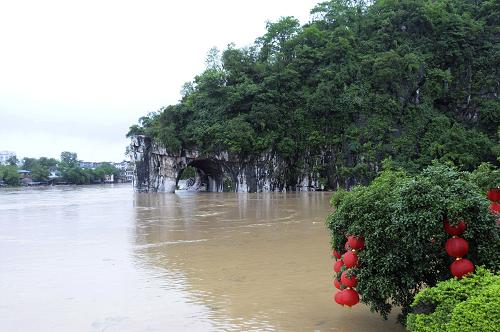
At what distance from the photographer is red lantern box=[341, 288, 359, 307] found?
164 inches

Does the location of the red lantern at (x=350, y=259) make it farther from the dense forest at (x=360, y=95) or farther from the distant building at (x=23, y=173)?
the distant building at (x=23, y=173)

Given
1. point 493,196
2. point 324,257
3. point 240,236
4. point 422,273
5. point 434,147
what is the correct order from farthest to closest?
point 434,147, point 240,236, point 324,257, point 493,196, point 422,273

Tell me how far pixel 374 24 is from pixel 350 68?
14.9 feet

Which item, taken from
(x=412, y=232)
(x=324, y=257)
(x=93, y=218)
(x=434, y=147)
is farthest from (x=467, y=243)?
(x=434, y=147)

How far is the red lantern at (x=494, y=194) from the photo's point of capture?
438 cm

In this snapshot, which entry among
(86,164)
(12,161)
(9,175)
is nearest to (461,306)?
(9,175)

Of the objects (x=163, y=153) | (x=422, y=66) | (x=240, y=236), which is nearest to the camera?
(x=240, y=236)

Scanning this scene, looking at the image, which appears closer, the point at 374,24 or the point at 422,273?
the point at 422,273

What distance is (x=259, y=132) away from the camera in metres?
36.0

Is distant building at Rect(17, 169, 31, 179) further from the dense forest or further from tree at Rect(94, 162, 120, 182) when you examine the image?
the dense forest

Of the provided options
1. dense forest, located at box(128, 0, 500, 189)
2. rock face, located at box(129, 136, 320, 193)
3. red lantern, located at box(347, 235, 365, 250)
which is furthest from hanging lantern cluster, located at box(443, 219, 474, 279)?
rock face, located at box(129, 136, 320, 193)

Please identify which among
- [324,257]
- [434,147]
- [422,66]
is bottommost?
[324,257]

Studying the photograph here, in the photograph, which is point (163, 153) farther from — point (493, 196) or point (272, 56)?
point (493, 196)

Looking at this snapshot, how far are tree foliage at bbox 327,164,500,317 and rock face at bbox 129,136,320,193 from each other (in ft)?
104
